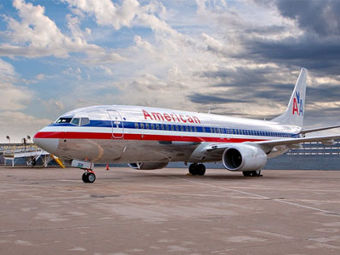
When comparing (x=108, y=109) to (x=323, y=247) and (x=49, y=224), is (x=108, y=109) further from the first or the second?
(x=323, y=247)

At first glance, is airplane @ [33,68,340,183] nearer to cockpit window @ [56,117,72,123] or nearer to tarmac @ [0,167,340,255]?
cockpit window @ [56,117,72,123]

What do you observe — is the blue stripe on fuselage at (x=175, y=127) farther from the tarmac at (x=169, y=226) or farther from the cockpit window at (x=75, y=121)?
the tarmac at (x=169, y=226)

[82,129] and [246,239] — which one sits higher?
[82,129]

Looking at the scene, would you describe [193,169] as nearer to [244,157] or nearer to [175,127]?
[175,127]

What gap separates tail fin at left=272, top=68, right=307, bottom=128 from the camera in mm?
31797

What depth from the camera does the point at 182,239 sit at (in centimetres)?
586

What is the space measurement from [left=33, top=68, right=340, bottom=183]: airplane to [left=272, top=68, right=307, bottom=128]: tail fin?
439 cm

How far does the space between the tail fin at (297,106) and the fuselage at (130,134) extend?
856cm

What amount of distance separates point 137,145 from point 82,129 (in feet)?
9.42

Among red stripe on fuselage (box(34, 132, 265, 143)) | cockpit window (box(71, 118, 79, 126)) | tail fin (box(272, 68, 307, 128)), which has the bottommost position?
red stripe on fuselage (box(34, 132, 265, 143))

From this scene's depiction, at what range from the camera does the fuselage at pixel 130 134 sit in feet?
54.4

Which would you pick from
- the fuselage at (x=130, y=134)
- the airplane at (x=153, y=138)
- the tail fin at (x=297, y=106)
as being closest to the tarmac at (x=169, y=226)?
the fuselage at (x=130, y=134)

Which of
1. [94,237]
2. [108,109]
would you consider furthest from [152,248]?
[108,109]

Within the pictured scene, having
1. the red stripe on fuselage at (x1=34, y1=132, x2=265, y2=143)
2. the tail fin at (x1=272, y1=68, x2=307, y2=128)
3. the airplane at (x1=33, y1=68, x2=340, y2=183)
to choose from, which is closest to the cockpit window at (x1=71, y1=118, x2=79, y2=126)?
the airplane at (x1=33, y1=68, x2=340, y2=183)
